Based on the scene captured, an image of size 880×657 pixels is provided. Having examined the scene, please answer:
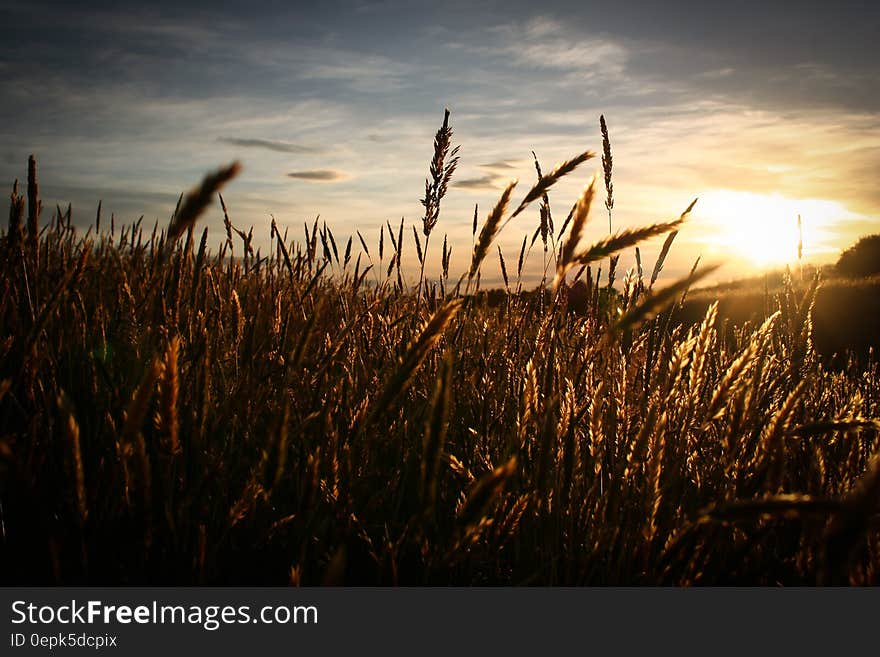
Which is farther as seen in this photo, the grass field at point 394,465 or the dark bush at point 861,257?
the dark bush at point 861,257

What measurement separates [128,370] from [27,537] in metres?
0.72

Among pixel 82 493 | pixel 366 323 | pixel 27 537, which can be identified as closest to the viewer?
pixel 82 493

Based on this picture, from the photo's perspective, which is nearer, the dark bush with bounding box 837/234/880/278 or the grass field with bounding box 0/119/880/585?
the grass field with bounding box 0/119/880/585

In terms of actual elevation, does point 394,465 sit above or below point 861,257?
below

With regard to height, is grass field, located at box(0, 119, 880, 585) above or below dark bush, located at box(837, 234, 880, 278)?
below

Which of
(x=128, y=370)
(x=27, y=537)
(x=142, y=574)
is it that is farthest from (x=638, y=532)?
(x=128, y=370)

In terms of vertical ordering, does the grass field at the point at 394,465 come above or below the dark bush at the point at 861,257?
below

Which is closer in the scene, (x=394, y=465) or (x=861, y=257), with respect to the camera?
(x=394, y=465)
